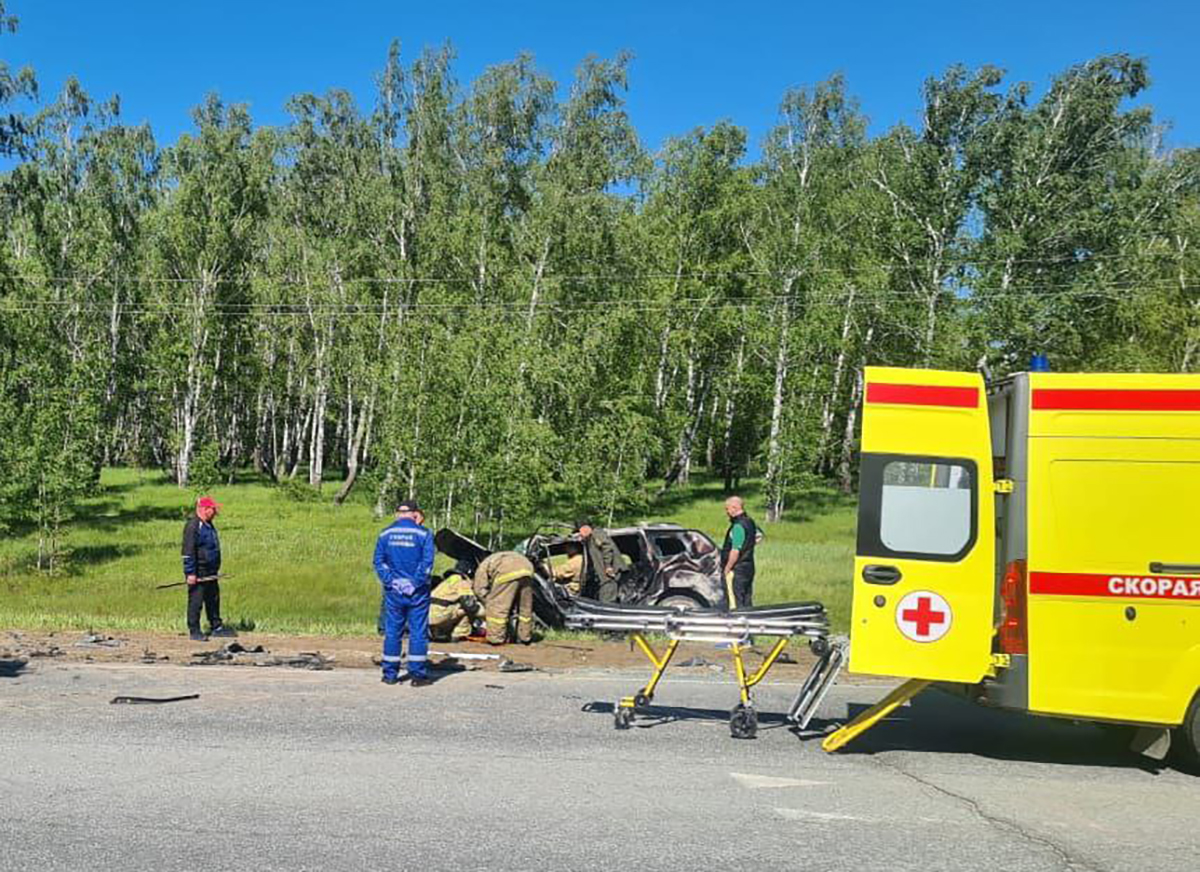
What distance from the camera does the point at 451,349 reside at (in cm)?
3075

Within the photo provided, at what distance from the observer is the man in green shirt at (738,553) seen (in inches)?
528

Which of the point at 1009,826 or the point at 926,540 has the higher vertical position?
the point at 926,540

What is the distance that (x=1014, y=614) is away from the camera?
734cm

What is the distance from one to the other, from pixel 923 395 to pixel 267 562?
23.5m

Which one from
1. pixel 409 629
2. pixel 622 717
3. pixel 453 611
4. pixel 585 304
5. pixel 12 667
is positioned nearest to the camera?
pixel 622 717

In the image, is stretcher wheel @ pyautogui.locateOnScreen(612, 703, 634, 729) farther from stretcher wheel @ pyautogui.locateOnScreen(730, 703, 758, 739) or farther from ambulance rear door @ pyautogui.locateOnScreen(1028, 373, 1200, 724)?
ambulance rear door @ pyautogui.locateOnScreen(1028, 373, 1200, 724)

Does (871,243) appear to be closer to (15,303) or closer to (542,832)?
(15,303)

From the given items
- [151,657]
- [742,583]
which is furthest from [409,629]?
[742,583]

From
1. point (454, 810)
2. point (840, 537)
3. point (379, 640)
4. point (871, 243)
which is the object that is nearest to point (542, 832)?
point (454, 810)

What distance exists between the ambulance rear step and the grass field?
797 centimetres

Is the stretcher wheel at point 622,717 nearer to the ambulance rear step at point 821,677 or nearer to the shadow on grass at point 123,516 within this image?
the ambulance rear step at point 821,677

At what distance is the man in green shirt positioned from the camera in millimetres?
13414

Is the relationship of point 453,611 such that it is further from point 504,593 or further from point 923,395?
point 923,395

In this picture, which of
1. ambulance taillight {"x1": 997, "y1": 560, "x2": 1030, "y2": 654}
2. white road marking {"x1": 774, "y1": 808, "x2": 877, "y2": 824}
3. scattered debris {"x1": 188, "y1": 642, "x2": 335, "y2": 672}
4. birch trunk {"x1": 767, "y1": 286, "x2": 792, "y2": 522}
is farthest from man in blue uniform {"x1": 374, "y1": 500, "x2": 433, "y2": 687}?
birch trunk {"x1": 767, "y1": 286, "x2": 792, "y2": 522}
